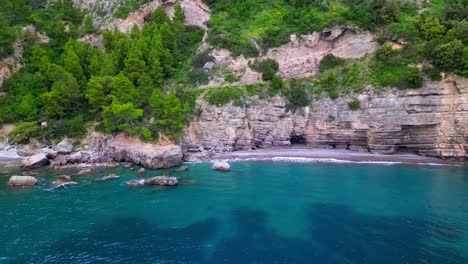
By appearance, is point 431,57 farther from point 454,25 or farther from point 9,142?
point 9,142

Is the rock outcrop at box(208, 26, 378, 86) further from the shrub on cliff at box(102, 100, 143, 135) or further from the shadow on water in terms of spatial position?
the shadow on water

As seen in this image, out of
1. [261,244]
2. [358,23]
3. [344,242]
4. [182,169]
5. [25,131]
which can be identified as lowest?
[261,244]

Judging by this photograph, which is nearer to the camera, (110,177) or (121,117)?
(110,177)

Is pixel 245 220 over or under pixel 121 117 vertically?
under

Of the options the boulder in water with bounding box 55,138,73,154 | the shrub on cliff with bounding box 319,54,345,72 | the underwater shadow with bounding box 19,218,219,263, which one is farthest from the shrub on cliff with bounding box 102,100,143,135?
the shrub on cliff with bounding box 319,54,345,72

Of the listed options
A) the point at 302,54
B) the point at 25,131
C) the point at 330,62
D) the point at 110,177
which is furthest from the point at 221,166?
the point at 25,131

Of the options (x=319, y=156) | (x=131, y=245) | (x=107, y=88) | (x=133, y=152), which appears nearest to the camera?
(x=131, y=245)

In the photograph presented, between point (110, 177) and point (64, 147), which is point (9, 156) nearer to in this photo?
point (64, 147)

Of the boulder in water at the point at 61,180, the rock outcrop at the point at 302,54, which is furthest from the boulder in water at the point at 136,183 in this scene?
the rock outcrop at the point at 302,54

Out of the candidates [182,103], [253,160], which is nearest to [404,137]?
[253,160]
